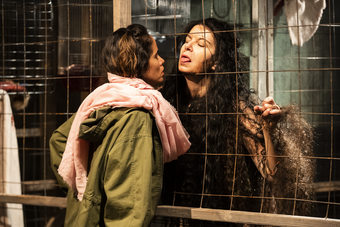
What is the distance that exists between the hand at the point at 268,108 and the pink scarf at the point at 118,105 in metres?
0.44

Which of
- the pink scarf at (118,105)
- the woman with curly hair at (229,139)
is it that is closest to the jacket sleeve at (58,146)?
the pink scarf at (118,105)

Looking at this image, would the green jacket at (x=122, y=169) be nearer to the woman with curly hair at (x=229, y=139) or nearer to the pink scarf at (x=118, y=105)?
the pink scarf at (x=118, y=105)

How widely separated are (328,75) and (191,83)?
732mm

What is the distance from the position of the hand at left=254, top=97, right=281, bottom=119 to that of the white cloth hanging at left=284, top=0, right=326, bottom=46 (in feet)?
1.13

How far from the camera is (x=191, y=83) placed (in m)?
1.75

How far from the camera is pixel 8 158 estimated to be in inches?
85.5

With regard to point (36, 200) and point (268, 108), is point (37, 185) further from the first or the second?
point (268, 108)

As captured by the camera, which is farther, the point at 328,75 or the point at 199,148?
the point at 199,148

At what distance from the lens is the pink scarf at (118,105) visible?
4.34ft

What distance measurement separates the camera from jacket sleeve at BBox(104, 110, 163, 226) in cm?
121

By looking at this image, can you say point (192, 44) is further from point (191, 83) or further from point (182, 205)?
point (182, 205)

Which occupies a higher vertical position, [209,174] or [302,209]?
[209,174]

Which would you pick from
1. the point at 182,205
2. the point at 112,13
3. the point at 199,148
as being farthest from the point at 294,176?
the point at 112,13

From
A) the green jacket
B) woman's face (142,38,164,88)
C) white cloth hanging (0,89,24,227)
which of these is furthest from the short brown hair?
white cloth hanging (0,89,24,227)
